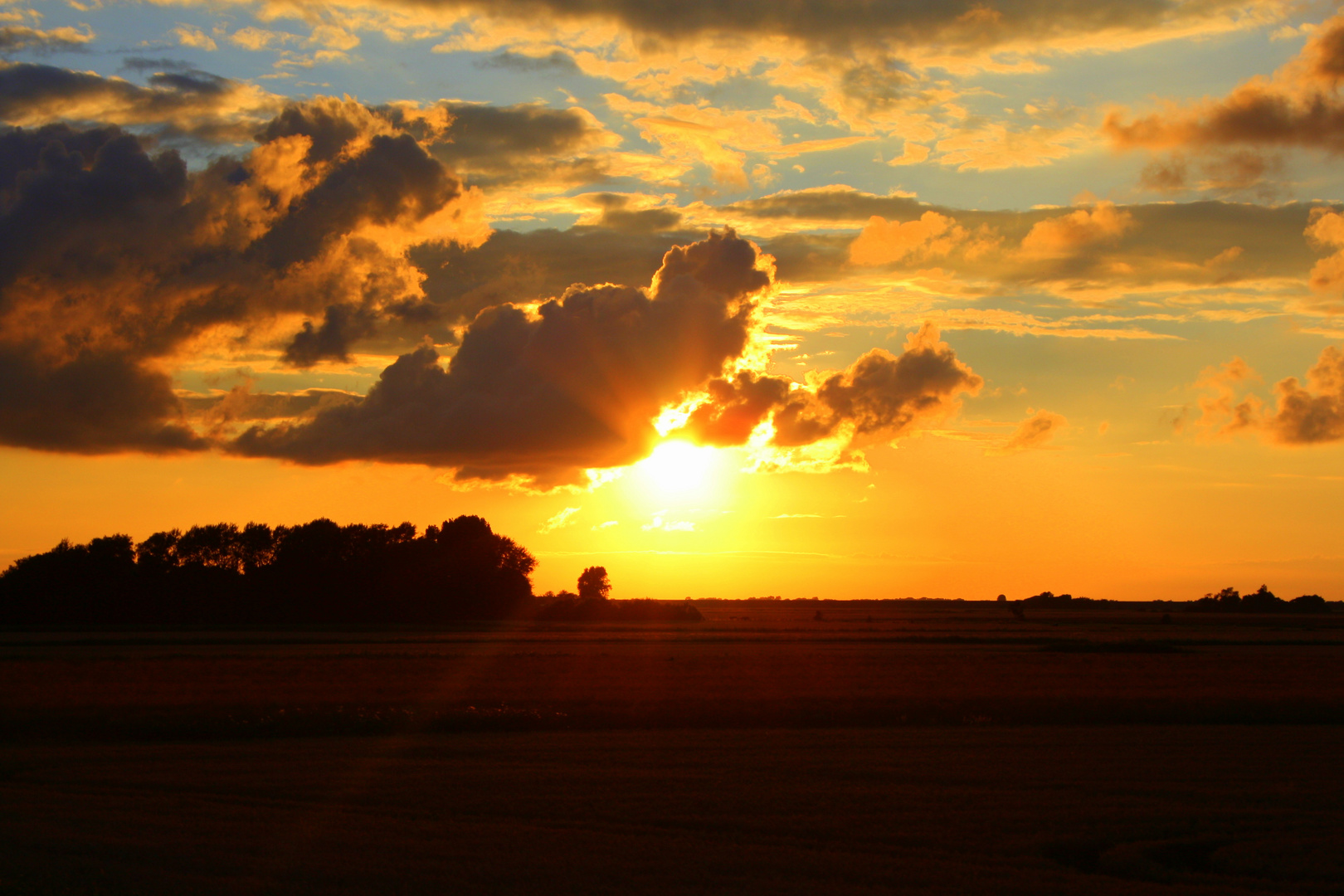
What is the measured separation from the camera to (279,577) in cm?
12344

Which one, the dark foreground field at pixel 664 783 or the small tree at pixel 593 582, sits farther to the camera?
the small tree at pixel 593 582

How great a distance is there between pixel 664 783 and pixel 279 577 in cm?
11112

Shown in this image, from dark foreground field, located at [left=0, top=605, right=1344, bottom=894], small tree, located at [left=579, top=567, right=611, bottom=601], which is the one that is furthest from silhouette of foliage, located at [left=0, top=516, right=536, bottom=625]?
dark foreground field, located at [left=0, top=605, right=1344, bottom=894]

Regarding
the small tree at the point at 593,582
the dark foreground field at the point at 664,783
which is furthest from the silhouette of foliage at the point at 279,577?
the dark foreground field at the point at 664,783

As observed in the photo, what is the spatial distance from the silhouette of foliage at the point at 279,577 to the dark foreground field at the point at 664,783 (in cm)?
7615

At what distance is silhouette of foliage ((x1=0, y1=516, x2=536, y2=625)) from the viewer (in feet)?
376

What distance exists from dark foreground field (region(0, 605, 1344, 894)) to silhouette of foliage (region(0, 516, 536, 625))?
76.1 metres

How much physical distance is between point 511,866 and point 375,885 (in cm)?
184

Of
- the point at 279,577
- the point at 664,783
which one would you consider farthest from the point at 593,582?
the point at 664,783

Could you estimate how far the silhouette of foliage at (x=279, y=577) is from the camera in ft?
376

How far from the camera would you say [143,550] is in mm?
125562

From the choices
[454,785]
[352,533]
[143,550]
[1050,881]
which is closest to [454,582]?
[352,533]

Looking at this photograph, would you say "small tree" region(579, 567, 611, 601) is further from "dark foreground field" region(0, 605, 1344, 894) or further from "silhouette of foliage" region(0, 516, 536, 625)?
"dark foreground field" region(0, 605, 1344, 894)

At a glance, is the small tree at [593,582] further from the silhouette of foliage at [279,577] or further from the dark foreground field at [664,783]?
the dark foreground field at [664,783]
